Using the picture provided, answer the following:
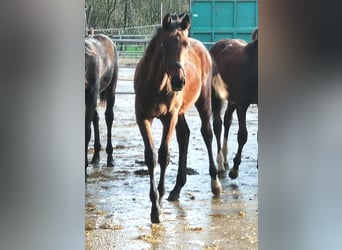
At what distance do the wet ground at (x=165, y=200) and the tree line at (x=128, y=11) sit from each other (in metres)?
0.31

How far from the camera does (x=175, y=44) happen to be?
3.19 metres

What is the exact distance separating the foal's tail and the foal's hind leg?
6 cm

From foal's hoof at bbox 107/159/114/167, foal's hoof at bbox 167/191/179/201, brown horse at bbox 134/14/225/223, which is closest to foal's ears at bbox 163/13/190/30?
brown horse at bbox 134/14/225/223

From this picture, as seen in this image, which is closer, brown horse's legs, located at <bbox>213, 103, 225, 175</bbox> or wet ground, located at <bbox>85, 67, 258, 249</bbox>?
wet ground, located at <bbox>85, 67, 258, 249</bbox>

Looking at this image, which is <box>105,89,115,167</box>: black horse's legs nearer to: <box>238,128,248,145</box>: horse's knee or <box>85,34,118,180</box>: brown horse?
<box>85,34,118,180</box>: brown horse

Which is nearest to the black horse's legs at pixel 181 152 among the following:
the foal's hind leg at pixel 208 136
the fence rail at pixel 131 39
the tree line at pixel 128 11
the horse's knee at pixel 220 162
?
the foal's hind leg at pixel 208 136

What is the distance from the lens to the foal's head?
3.18m

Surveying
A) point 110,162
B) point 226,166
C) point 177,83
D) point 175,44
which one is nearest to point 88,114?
point 110,162

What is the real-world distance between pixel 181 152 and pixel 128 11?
3.06ft

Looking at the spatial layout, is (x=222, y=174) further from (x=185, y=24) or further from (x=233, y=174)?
(x=185, y=24)
